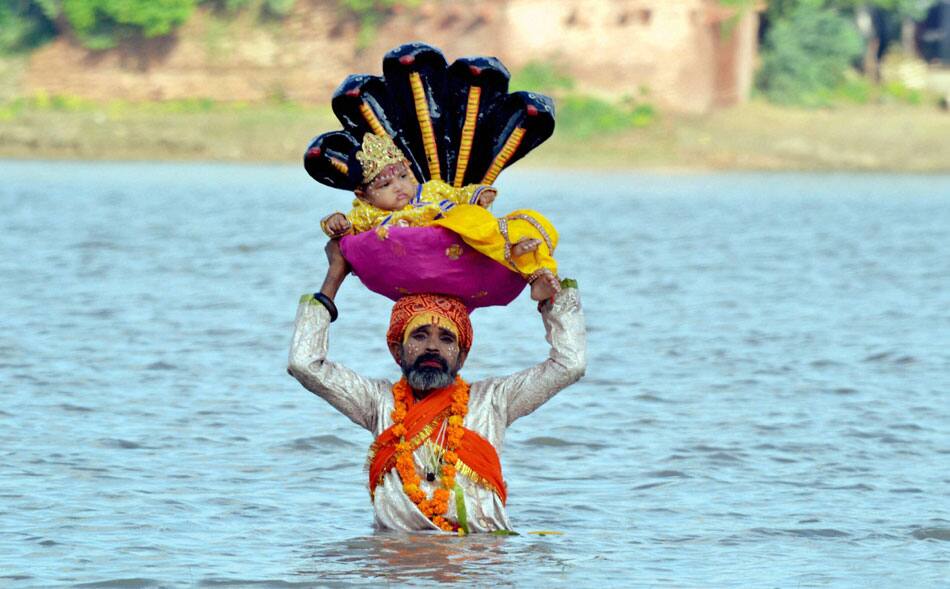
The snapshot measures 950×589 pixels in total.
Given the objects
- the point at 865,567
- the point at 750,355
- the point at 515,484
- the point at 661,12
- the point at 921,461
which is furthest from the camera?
the point at 661,12

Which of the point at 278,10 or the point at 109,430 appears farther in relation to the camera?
the point at 278,10

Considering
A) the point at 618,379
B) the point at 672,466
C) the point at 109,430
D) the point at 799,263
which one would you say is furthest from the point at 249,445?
the point at 799,263

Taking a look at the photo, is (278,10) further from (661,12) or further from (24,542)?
(24,542)

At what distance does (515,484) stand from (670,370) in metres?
4.58

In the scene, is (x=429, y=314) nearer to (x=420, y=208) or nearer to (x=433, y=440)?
(x=420, y=208)

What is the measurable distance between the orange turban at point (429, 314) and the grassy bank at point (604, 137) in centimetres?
4180

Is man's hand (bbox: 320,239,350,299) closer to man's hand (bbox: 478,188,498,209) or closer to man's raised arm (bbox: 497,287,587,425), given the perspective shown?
man's hand (bbox: 478,188,498,209)

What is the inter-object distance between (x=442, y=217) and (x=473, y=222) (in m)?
0.22

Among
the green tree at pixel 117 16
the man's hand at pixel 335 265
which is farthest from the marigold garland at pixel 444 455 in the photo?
the green tree at pixel 117 16

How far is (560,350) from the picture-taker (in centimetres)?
696

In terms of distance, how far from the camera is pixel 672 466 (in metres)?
10.2

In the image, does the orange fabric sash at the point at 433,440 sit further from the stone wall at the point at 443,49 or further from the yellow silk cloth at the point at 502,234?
A: the stone wall at the point at 443,49

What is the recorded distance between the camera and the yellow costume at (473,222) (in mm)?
6598

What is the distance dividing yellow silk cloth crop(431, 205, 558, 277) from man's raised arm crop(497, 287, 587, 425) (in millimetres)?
216
